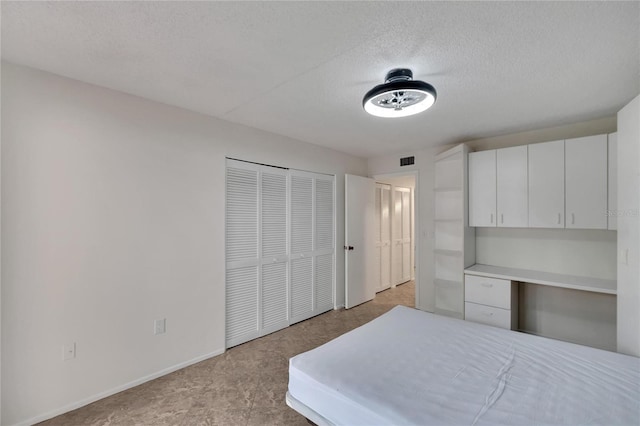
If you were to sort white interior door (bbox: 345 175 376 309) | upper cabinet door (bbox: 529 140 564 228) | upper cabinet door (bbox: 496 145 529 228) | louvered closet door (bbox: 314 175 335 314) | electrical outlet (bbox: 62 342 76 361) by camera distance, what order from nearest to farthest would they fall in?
electrical outlet (bbox: 62 342 76 361), upper cabinet door (bbox: 529 140 564 228), upper cabinet door (bbox: 496 145 529 228), louvered closet door (bbox: 314 175 335 314), white interior door (bbox: 345 175 376 309)

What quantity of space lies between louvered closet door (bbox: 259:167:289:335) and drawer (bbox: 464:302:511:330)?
2.26m

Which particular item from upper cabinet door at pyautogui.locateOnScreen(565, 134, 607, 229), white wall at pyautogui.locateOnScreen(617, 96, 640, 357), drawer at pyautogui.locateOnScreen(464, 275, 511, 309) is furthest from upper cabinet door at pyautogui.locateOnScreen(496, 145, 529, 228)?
white wall at pyautogui.locateOnScreen(617, 96, 640, 357)

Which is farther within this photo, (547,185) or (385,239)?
(385,239)

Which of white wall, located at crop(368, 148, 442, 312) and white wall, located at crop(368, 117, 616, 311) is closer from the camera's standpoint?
Result: white wall, located at crop(368, 117, 616, 311)

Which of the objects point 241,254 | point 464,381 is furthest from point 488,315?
point 241,254

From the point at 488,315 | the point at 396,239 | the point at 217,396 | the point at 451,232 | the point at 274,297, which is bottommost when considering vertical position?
the point at 217,396

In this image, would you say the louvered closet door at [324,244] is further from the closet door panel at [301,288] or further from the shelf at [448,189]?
the shelf at [448,189]

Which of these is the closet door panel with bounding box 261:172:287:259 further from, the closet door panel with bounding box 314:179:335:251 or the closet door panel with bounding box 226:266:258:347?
the closet door panel with bounding box 314:179:335:251

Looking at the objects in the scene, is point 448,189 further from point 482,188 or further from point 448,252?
point 448,252

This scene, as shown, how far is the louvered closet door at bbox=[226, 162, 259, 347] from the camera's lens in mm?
2963

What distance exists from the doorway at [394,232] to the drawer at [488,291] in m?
1.62

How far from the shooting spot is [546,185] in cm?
294

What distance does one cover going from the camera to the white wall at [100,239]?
1832 mm

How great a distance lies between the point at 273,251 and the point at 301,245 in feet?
1.55
